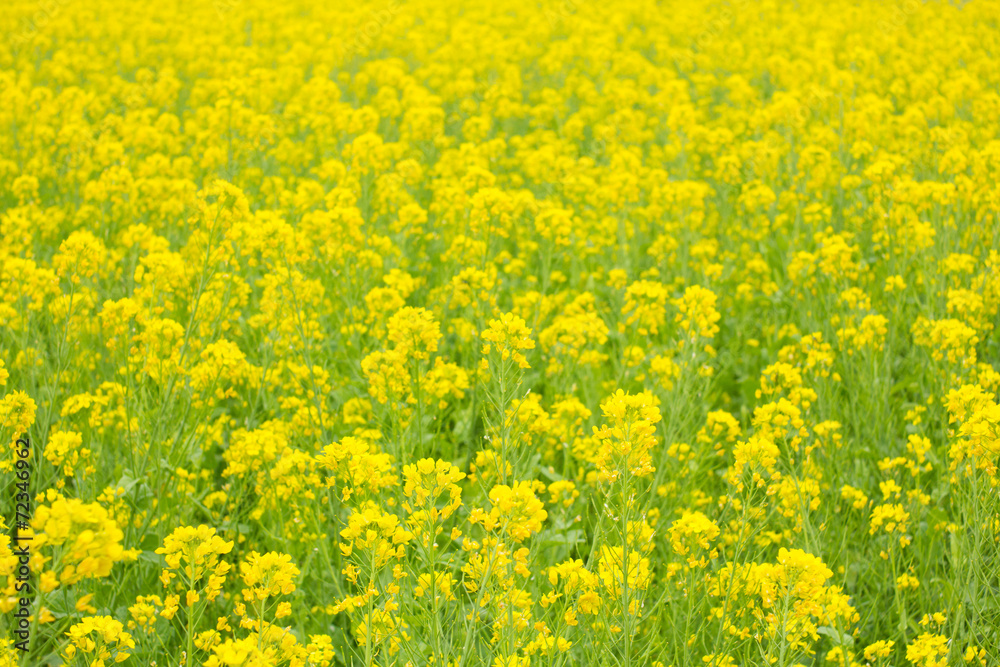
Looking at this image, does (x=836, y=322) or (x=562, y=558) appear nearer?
(x=562, y=558)

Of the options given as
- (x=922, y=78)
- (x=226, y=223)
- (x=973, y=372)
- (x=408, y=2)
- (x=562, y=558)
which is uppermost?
(x=408, y=2)

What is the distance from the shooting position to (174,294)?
4.09m

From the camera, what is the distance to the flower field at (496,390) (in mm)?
2291

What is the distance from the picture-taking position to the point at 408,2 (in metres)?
13.5

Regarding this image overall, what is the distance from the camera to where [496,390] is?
119 inches

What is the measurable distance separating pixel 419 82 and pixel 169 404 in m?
7.00

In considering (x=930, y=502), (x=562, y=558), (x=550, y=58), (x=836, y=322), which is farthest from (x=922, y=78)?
(x=562, y=558)

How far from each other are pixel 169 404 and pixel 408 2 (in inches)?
466

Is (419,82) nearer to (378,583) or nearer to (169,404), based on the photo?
(169,404)

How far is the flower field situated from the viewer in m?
2.29

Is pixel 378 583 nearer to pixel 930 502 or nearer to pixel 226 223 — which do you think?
pixel 226 223

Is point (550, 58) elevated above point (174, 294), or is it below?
above

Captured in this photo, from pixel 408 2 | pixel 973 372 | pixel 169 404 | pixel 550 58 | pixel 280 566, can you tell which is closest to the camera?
pixel 280 566

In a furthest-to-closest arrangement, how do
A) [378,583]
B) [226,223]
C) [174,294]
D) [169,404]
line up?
[174,294]
[226,223]
[169,404]
[378,583]
